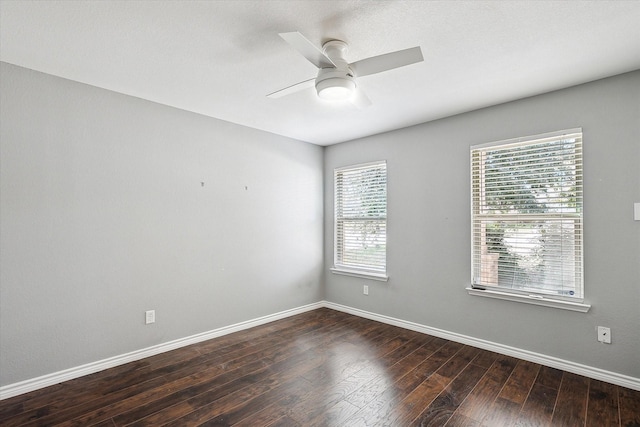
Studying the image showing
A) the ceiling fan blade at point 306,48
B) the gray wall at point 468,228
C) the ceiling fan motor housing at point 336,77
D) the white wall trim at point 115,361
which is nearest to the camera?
the ceiling fan blade at point 306,48

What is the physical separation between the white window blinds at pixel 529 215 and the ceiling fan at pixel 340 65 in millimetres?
1808

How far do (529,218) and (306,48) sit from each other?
2.54 metres

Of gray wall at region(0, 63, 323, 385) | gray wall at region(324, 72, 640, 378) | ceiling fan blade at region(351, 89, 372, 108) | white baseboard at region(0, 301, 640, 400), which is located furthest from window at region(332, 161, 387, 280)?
ceiling fan blade at region(351, 89, 372, 108)

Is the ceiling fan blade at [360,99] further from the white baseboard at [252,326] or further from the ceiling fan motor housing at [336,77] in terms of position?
the white baseboard at [252,326]

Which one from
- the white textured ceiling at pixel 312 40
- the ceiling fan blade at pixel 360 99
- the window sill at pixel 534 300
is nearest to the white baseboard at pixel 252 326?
the window sill at pixel 534 300

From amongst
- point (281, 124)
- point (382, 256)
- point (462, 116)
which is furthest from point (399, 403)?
point (281, 124)

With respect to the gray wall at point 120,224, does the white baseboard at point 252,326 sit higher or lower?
lower

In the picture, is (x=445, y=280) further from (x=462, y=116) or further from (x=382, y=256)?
(x=462, y=116)

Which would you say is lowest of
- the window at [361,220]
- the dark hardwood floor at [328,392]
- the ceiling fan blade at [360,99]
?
the dark hardwood floor at [328,392]

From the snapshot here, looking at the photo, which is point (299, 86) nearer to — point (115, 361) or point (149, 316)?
point (149, 316)

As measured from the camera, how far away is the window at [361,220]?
165 inches

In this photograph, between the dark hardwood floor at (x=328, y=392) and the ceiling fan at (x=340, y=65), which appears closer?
the ceiling fan at (x=340, y=65)

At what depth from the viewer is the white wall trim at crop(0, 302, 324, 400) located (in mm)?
2387

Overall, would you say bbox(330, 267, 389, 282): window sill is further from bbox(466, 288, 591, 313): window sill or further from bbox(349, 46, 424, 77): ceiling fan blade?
bbox(349, 46, 424, 77): ceiling fan blade
